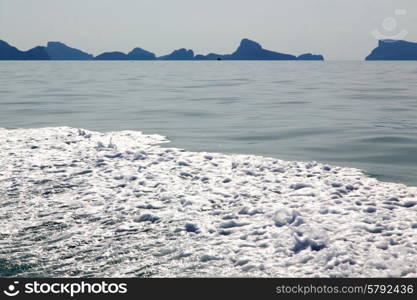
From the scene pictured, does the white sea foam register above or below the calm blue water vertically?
below

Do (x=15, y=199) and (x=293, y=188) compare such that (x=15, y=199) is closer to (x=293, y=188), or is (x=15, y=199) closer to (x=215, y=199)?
(x=215, y=199)

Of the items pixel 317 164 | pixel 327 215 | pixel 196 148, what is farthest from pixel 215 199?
pixel 196 148

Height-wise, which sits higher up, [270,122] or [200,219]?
[270,122]

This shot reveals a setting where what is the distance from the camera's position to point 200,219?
675 cm

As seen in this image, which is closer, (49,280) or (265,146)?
(49,280)

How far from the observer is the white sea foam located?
17.1 feet

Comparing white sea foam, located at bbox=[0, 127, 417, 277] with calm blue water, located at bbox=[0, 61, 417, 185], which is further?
calm blue water, located at bbox=[0, 61, 417, 185]

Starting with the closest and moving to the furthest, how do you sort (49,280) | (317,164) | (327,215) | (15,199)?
(49,280) < (327,215) < (15,199) < (317,164)

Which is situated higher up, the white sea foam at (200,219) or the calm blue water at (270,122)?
the calm blue water at (270,122)

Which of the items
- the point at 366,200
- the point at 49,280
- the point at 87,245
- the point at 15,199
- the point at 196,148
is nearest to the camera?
the point at 49,280

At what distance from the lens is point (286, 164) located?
9.98 metres

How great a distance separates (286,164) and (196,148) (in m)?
3.14

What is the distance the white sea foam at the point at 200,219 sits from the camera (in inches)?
205

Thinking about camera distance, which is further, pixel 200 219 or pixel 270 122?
pixel 270 122
